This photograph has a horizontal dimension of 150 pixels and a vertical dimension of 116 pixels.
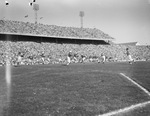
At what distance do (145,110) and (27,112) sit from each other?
420cm

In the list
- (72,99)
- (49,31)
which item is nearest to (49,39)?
(49,31)

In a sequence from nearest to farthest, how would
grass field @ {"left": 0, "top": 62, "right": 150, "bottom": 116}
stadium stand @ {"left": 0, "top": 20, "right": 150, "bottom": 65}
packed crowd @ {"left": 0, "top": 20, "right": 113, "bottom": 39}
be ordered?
grass field @ {"left": 0, "top": 62, "right": 150, "bottom": 116} < stadium stand @ {"left": 0, "top": 20, "right": 150, "bottom": 65} < packed crowd @ {"left": 0, "top": 20, "right": 113, "bottom": 39}

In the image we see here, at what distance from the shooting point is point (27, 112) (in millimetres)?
7512

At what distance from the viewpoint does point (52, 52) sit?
52.7 m

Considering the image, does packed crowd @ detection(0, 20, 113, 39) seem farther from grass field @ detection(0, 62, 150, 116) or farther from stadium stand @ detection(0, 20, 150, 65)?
grass field @ detection(0, 62, 150, 116)

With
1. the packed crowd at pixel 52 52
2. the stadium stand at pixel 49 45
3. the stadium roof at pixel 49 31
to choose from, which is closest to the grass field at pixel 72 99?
the packed crowd at pixel 52 52

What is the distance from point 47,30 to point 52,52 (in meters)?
11.2

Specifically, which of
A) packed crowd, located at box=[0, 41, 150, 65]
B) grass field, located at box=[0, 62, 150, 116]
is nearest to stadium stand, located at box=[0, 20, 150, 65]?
packed crowd, located at box=[0, 41, 150, 65]

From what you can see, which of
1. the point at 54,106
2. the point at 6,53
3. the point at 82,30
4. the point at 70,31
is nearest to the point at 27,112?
the point at 54,106

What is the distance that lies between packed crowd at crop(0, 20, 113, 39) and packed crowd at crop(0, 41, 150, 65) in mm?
3680

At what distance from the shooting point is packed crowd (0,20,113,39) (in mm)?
55241

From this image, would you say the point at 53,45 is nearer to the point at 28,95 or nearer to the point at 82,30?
the point at 82,30

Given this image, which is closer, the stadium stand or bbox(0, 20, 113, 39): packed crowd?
the stadium stand

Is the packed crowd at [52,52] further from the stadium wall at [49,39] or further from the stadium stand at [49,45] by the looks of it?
the stadium wall at [49,39]
